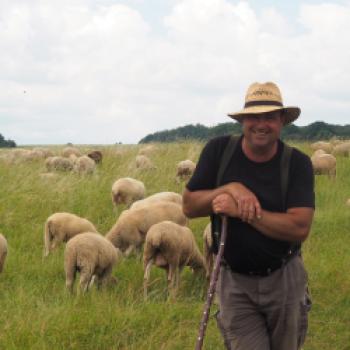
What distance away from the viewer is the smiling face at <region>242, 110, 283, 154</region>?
3.82 metres

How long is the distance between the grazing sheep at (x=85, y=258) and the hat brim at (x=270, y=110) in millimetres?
3939

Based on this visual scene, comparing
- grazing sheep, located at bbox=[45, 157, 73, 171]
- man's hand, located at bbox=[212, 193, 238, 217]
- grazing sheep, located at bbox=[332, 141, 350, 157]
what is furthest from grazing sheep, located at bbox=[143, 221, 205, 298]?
grazing sheep, located at bbox=[332, 141, 350, 157]

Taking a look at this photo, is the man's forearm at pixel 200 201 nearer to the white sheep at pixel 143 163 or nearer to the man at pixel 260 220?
the man at pixel 260 220

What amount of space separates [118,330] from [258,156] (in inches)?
114

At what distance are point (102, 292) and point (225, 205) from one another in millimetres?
3962

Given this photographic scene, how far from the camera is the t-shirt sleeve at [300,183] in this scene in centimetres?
378

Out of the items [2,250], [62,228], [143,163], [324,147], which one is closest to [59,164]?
[143,163]

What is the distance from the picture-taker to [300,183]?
382 centimetres

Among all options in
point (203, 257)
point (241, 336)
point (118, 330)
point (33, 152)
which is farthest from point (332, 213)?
point (33, 152)

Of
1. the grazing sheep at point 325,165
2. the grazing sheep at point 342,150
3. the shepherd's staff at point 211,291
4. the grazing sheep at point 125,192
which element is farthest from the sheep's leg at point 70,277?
the grazing sheep at point 342,150

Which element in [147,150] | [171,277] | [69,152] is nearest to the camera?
[171,277]

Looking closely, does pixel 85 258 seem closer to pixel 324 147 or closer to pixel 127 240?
pixel 127 240

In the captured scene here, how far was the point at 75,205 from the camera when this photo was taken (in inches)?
499

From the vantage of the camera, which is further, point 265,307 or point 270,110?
point 265,307
